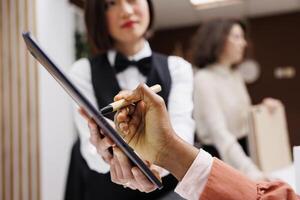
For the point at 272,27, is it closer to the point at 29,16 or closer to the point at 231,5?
the point at 231,5

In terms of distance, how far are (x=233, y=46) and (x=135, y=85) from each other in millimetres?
526

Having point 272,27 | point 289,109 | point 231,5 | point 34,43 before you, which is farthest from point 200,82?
point 272,27

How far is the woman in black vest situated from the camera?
0.59m

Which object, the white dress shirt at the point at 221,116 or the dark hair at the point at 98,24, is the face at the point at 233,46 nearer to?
the white dress shirt at the point at 221,116

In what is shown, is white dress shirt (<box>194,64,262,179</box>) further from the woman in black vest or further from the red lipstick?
the red lipstick

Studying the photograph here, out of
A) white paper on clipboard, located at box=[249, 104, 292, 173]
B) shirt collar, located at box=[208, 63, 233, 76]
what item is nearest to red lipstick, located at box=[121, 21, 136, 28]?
shirt collar, located at box=[208, 63, 233, 76]

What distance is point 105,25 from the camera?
2.06ft

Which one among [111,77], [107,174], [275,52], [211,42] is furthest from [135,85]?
[275,52]

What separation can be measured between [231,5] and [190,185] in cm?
77

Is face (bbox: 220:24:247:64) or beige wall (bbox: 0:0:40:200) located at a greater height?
beige wall (bbox: 0:0:40:200)

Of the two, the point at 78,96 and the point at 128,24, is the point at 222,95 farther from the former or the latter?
the point at 78,96

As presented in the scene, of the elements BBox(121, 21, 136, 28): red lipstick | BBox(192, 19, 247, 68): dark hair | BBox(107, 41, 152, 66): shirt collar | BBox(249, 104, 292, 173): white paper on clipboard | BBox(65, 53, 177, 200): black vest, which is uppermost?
BBox(121, 21, 136, 28): red lipstick

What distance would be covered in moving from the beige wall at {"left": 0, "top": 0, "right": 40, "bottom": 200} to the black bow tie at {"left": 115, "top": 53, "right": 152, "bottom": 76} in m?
0.14

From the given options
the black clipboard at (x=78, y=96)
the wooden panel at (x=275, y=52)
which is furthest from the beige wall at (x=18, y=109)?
the wooden panel at (x=275, y=52)
